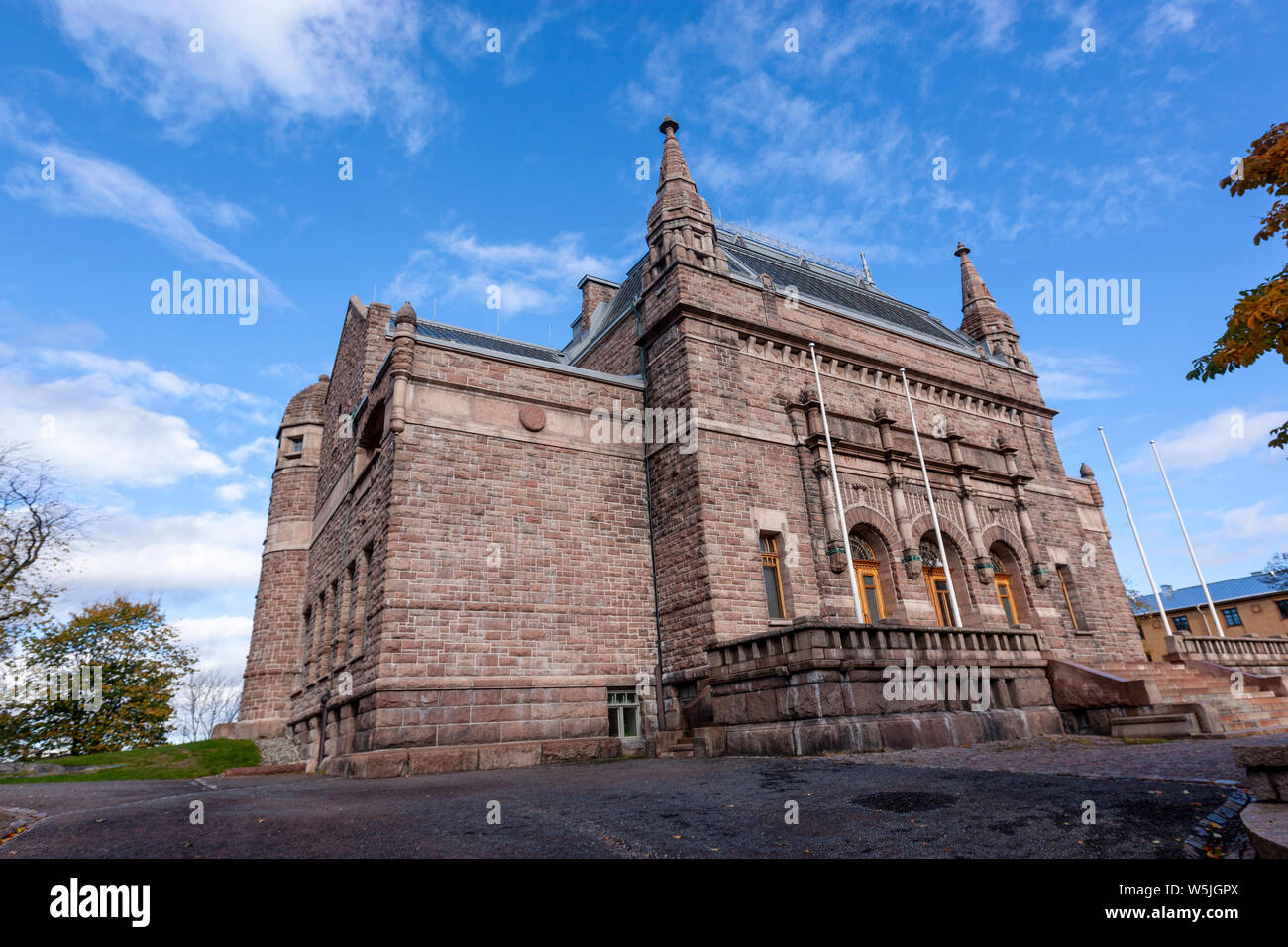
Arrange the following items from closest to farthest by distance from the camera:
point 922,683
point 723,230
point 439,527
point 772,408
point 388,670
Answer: point 922,683 → point 388,670 → point 439,527 → point 772,408 → point 723,230

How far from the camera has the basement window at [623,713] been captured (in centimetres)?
1503

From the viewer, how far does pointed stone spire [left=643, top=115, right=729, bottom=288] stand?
718 inches

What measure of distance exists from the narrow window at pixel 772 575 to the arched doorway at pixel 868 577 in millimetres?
2219

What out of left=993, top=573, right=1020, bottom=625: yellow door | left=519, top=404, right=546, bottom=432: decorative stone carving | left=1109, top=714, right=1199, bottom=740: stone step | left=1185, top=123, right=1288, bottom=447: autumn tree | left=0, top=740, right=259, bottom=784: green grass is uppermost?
left=519, top=404, right=546, bottom=432: decorative stone carving

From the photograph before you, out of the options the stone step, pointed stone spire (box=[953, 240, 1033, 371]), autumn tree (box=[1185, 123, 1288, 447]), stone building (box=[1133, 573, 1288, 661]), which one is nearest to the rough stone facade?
the stone step

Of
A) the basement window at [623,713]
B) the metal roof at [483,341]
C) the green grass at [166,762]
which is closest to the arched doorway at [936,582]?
the basement window at [623,713]

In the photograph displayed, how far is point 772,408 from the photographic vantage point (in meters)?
17.6

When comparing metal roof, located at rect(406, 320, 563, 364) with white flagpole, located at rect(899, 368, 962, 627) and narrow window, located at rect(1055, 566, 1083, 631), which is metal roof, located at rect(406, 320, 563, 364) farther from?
narrow window, located at rect(1055, 566, 1083, 631)

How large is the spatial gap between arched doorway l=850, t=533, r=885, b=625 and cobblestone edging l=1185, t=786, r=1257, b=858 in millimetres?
12707

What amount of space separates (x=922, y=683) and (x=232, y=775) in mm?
15543
